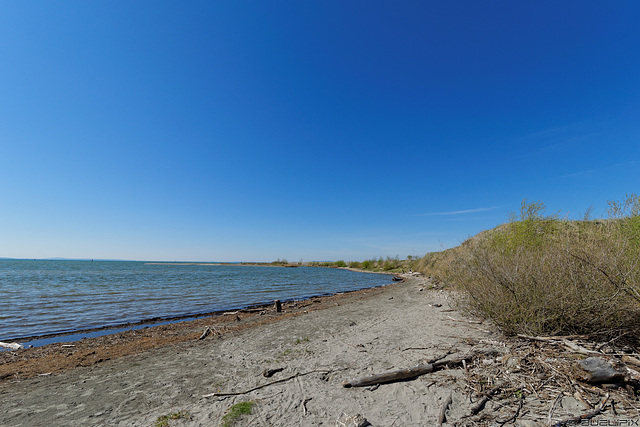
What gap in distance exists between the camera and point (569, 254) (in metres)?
5.84

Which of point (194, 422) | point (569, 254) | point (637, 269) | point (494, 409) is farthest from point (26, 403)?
point (637, 269)

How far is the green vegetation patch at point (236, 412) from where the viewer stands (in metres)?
4.14

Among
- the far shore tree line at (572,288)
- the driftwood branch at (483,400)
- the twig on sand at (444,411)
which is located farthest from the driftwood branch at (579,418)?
the far shore tree line at (572,288)

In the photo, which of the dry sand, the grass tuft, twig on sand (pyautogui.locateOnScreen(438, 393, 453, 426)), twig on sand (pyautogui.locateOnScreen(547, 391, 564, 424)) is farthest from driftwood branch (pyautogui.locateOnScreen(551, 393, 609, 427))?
the grass tuft

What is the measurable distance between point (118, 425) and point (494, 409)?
5.58m

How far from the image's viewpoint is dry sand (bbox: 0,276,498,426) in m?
4.36

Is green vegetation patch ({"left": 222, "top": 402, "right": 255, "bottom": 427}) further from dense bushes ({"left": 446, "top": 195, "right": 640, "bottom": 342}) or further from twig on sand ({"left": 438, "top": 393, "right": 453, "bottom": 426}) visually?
dense bushes ({"left": 446, "top": 195, "right": 640, "bottom": 342})

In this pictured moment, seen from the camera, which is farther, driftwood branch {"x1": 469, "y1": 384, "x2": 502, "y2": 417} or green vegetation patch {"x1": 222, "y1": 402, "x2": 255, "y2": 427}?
green vegetation patch {"x1": 222, "y1": 402, "x2": 255, "y2": 427}

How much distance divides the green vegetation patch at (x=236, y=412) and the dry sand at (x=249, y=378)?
0.11 meters

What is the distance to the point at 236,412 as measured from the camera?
434 cm

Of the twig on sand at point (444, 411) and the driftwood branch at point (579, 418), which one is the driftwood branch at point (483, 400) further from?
the driftwood branch at point (579, 418)

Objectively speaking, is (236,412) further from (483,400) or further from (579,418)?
(579,418)

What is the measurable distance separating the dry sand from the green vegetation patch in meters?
0.11

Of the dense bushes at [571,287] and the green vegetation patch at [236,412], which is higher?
the dense bushes at [571,287]
